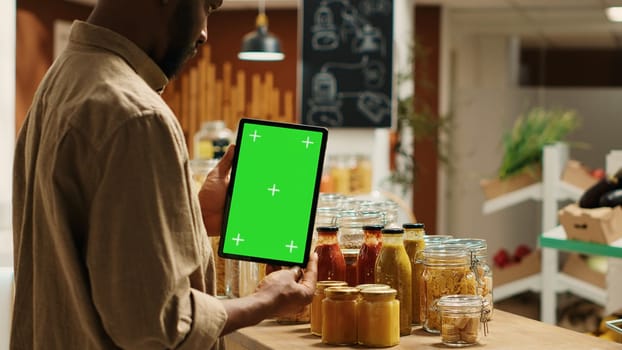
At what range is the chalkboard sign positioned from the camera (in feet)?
22.5

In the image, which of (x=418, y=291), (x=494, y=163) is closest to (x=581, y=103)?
(x=494, y=163)

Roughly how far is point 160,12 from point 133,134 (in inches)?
9.7

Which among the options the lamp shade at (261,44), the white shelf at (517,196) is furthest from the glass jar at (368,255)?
the lamp shade at (261,44)

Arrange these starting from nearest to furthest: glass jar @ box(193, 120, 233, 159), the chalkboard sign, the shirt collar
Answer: the shirt collar → glass jar @ box(193, 120, 233, 159) → the chalkboard sign

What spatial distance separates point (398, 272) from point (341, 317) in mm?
173

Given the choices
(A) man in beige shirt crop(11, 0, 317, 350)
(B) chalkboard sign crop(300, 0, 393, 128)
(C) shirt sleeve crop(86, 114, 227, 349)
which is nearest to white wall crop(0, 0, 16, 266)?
(B) chalkboard sign crop(300, 0, 393, 128)

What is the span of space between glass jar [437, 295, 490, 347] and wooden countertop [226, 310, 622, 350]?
0.02m

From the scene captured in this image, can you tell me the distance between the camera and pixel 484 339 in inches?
75.9

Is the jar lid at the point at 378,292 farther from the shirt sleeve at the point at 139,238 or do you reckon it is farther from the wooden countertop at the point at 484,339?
the shirt sleeve at the point at 139,238

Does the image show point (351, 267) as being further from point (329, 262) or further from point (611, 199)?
point (611, 199)

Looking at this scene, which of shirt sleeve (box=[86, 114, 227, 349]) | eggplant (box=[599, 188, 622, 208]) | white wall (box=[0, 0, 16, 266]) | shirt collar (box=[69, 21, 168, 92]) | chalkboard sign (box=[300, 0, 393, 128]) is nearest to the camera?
shirt sleeve (box=[86, 114, 227, 349])

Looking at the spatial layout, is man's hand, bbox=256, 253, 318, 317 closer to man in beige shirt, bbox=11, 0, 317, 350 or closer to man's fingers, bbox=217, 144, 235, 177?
man in beige shirt, bbox=11, 0, 317, 350

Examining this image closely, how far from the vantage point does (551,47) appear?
36.0 feet

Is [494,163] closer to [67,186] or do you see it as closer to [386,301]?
[386,301]
